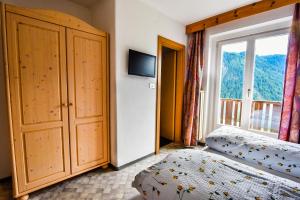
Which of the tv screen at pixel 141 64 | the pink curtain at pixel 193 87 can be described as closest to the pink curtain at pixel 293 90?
the pink curtain at pixel 193 87

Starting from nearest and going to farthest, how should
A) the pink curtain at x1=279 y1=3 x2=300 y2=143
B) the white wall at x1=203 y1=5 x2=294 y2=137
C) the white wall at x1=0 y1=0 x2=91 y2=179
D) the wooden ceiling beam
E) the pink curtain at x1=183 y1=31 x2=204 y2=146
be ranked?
the white wall at x1=0 y1=0 x2=91 y2=179 < the pink curtain at x1=279 y1=3 x2=300 y2=143 < the wooden ceiling beam < the white wall at x1=203 y1=5 x2=294 y2=137 < the pink curtain at x1=183 y1=31 x2=204 y2=146

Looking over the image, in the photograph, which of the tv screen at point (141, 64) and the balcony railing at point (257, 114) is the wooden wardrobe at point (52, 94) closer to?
the tv screen at point (141, 64)

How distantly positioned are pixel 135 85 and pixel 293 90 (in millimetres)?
Result: 2243

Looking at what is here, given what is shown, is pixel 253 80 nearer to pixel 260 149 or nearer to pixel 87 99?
pixel 260 149

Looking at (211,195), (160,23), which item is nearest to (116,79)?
(160,23)

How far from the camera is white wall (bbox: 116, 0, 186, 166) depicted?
2.10 metres

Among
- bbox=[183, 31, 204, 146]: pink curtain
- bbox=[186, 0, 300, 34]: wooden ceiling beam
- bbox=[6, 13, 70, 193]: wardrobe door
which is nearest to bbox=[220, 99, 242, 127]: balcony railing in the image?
bbox=[183, 31, 204, 146]: pink curtain

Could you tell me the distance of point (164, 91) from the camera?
361 cm

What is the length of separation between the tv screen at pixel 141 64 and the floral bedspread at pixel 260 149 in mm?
Result: 1335

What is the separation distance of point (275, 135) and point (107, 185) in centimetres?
270

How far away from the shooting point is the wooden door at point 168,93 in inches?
133

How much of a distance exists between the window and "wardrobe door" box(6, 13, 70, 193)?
2816 mm

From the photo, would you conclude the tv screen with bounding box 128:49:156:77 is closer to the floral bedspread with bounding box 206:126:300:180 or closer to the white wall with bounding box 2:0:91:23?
the white wall with bounding box 2:0:91:23

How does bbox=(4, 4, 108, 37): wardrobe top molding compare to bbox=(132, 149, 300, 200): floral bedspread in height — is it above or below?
above
